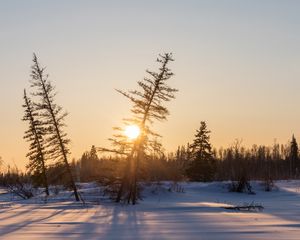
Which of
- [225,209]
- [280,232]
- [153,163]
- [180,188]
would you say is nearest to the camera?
[280,232]

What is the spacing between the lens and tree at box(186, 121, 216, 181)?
5766 cm

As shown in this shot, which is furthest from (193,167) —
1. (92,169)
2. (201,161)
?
(92,169)

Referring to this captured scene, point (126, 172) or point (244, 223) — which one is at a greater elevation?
point (126, 172)

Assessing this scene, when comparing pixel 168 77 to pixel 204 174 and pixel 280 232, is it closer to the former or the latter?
A: pixel 280 232

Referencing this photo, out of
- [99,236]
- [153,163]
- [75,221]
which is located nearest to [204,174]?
[153,163]

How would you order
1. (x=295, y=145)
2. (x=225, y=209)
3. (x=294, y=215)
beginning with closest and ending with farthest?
(x=294, y=215) → (x=225, y=209) → (x=295, y=145)

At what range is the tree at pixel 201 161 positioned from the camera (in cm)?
5766

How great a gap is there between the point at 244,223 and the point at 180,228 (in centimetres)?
236

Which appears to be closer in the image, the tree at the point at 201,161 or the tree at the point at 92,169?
the tree at the point at 92,169

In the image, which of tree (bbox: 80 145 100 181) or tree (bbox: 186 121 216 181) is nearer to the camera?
tree (bbox: 80 145 100 181)

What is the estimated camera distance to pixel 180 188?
109ft

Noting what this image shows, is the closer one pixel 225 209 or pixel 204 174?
pixel 225 209

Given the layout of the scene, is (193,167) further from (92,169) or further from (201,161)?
(92,169)

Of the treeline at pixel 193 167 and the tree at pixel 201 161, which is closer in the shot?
the treeline at pixel 193 167
